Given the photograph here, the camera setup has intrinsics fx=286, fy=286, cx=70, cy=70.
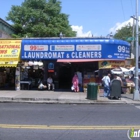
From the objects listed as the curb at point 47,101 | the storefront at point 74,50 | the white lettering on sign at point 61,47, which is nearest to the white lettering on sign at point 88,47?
the storefront at point 74,50

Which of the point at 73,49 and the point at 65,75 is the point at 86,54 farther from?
the point at 65,75

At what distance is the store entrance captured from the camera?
25.8m

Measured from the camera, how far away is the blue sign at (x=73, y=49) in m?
21.2

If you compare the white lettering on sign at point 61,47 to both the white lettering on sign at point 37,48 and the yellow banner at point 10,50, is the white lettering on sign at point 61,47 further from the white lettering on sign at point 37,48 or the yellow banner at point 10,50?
the yellow banner at point 10,50

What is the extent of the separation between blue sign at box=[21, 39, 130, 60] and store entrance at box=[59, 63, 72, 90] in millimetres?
4135

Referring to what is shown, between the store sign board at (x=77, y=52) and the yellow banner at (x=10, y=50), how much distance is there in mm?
452

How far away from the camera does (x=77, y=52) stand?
21.4 m

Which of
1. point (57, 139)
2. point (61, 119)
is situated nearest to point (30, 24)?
point (61, 119)

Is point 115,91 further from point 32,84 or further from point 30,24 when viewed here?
point 30,24

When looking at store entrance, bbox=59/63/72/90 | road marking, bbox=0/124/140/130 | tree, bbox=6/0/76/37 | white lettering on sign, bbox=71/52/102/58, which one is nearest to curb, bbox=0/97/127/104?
white lettering on sign, bbox=71/52/102/58

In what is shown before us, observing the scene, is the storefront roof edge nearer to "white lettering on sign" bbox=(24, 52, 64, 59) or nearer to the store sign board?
the store sign board

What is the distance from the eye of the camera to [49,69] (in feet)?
79.5

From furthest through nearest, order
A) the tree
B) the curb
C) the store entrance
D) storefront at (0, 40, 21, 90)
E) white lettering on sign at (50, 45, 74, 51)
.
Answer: the tree, the store entrance, storefront at (0, 40, 21, 90), white lettering on sign at (50, 45, 74, 51), the curb

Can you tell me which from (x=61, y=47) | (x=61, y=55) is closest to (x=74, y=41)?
(x=61, y=47)
